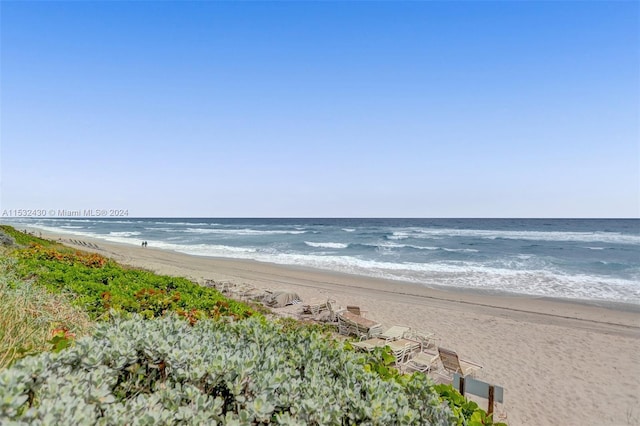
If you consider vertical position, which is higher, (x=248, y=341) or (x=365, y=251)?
(x=248, y=341)

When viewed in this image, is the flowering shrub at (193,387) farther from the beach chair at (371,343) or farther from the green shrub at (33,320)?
the beach chair at (371,343)

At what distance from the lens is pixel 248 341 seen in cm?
328

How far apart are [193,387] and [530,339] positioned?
1174 cm

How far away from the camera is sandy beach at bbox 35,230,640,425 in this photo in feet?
23.3

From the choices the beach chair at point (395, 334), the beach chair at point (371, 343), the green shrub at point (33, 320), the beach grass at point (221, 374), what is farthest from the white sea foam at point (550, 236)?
the beach grass at point (221, 374)

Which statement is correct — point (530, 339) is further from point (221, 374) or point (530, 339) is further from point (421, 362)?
point (221, 374)

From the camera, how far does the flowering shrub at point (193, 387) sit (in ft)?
5.96

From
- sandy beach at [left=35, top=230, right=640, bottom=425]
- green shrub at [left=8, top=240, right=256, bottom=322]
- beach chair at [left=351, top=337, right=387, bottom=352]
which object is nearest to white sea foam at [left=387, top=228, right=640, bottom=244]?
sandy beach at [left=35, top=230, right=640, bottom=425]

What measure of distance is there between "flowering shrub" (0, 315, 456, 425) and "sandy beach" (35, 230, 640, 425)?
15.1 ft

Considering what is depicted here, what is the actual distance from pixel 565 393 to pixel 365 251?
26981mm

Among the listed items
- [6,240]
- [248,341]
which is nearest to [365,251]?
[6,240]

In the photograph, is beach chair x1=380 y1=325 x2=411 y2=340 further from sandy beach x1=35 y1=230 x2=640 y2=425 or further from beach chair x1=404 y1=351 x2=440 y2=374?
sandy beach x1=35 y1=230 x2=640 y2=425

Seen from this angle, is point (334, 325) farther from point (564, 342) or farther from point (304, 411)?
point (304, 411)

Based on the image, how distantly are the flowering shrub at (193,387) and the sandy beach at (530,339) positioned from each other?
4615mm
